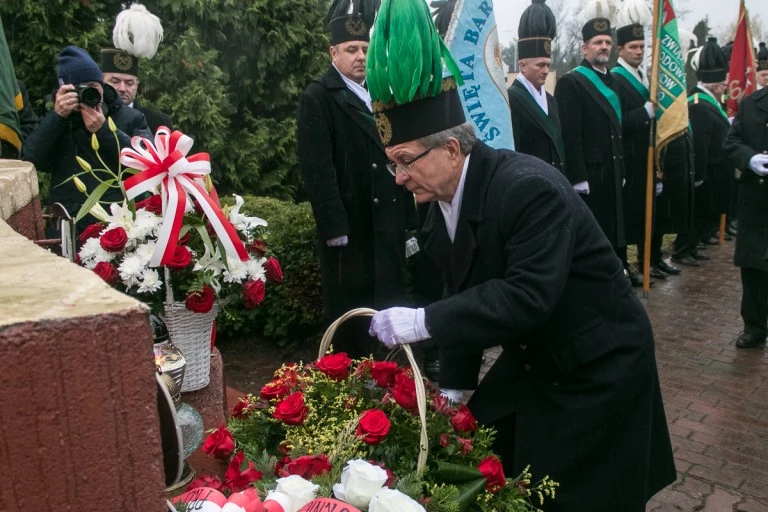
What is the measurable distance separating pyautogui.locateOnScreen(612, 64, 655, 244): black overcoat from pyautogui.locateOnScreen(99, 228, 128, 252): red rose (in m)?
6.46

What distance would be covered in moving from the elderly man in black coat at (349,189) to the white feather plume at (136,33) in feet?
4.14

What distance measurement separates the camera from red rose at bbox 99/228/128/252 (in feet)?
8.02

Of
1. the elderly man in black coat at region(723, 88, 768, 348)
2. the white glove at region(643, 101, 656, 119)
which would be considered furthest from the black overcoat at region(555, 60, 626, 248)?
the elderly man in black coat at region(723, 88, 768, 348)

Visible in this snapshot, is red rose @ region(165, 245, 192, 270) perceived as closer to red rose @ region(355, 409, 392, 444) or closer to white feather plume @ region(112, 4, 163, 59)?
red rose @ region(355, 409, 392, 444)

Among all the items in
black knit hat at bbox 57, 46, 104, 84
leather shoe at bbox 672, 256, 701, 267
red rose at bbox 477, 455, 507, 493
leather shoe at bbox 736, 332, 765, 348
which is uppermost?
black knit hat at bbox 57, 46, 104, 84

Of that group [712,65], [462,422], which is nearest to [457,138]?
[462,422]

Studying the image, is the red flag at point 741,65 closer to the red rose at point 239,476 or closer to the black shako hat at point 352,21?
the black shako hat at point 352,21

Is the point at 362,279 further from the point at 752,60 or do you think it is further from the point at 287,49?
the point at 752,60

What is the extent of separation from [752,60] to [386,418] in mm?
10220

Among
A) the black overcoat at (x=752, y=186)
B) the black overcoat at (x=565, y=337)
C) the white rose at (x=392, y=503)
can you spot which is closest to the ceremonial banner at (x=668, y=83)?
the black overcoat at (x=752, y=186)

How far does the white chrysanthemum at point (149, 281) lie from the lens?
2.47 metres

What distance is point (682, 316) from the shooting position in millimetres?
7352

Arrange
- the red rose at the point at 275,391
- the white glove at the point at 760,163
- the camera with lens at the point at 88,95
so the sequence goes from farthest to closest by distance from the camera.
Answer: the white glove at the point at 760,163, the camera with lens at the point at 88,95, the red rose at the point at 275,391

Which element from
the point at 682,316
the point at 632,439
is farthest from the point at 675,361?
the point at 632,439
